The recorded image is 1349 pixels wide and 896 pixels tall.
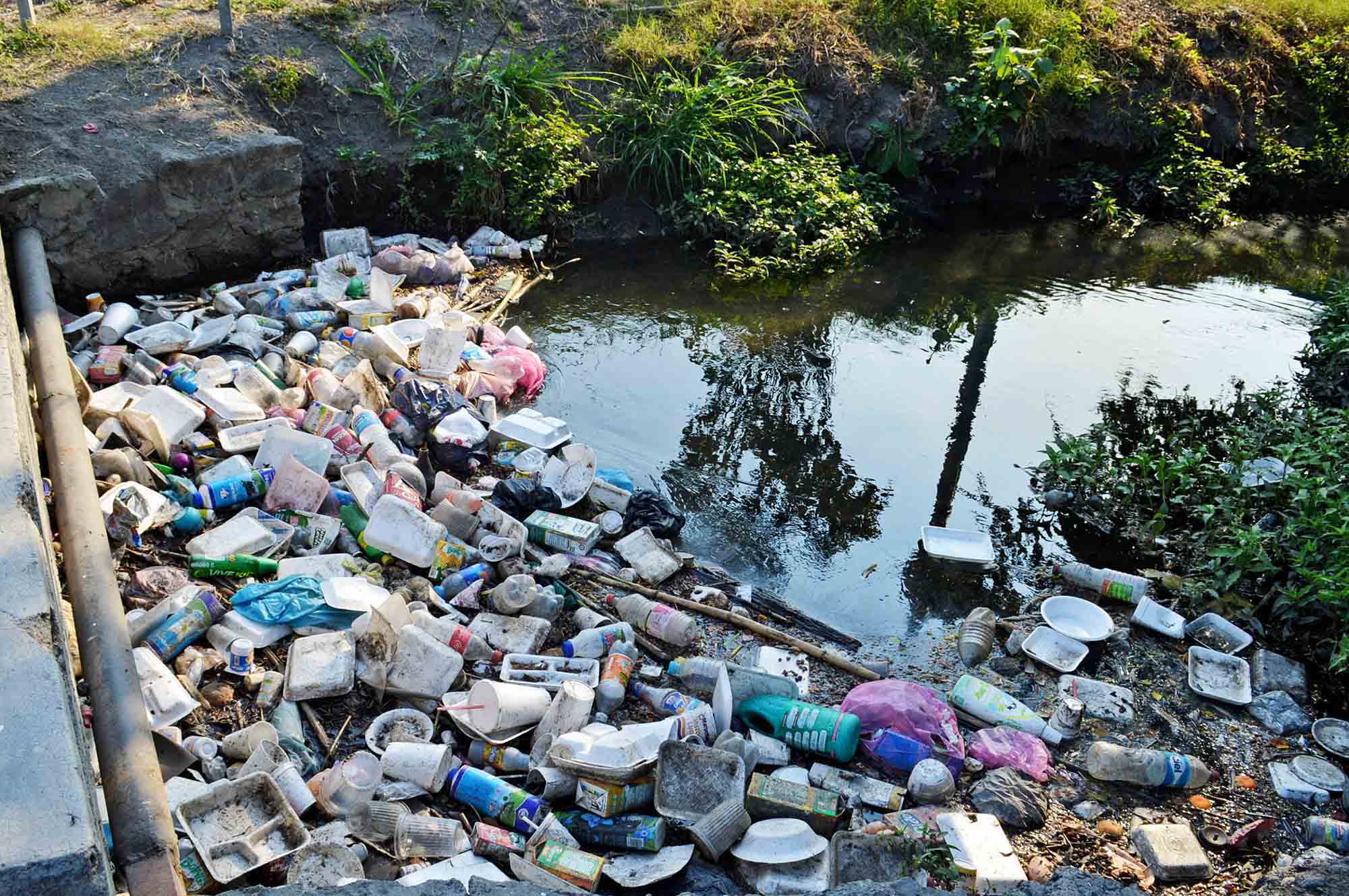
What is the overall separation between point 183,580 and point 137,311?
7.62ft

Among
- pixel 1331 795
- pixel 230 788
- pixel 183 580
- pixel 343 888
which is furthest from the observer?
pixel 183 580

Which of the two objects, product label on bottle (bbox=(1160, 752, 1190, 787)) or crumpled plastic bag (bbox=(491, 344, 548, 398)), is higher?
crumpled plastic bag (bbox=(491, 344, 548, 398))

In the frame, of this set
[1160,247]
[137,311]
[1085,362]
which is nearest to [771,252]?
[1085,362]

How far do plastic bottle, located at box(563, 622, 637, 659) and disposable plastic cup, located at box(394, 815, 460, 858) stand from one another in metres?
0.82

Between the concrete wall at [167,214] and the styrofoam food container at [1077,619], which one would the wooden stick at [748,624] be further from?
the concrete wall at [167,214]

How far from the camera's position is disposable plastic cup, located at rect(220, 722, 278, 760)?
2809mm

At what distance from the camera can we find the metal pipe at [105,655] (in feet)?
7.22

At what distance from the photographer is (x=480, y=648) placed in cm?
330

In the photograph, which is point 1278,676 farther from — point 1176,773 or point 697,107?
point 697,107

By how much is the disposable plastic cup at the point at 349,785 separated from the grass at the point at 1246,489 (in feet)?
10.0

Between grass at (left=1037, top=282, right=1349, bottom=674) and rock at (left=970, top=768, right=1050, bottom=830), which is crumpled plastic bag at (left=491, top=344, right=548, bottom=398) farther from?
rock at (left=970, top=768, right=1050, bottom=830)

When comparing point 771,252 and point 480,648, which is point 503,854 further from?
point 771,252

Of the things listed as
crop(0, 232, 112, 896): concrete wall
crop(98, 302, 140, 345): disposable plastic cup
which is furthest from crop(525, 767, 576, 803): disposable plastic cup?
crop(98, 302, 140, 345): disposable plastic cup

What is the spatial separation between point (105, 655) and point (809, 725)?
1968mm
